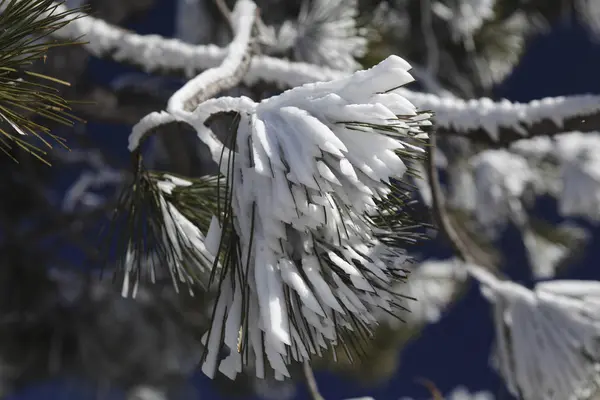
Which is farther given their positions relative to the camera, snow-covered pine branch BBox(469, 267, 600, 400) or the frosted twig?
snow-covered pine branch BBox(469, 267, 600, 400)

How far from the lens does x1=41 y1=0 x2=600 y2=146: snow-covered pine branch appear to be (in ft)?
2.56

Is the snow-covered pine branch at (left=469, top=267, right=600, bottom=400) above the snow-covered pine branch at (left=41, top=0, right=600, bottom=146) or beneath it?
beneath

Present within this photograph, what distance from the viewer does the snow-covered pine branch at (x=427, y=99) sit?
78 centimetres

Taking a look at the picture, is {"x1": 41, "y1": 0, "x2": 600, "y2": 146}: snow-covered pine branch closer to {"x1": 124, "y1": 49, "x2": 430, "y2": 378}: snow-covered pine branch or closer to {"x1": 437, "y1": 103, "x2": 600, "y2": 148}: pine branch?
{"x1": 437, "y1": 103, "x2": 600, "y2": 148}: pine branch

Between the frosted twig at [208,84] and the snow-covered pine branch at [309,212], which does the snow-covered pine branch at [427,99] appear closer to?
the frosted twig at [208,84]

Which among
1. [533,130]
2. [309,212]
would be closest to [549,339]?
[533,130]

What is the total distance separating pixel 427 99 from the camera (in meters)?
0.89

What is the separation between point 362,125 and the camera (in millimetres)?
407

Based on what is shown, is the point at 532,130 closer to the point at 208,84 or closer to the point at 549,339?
the point at 549,339

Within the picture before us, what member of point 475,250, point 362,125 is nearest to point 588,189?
point 475,250

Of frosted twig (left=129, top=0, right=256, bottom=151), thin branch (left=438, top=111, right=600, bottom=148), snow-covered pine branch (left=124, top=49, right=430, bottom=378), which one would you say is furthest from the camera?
thin branch (left=438, top=111, right=600, bottom=148)

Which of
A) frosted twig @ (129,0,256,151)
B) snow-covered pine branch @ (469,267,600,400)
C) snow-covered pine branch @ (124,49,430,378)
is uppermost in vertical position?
frosted twig @ (129,0,256,151)

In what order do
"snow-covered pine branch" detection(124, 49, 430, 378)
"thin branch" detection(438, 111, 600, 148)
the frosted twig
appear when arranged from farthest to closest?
1. "thin branch" detection(438, 111, 600, 148)
2. the frosted twig
3. "snow-covered pine branch" detection(124, 49, 430, 378)

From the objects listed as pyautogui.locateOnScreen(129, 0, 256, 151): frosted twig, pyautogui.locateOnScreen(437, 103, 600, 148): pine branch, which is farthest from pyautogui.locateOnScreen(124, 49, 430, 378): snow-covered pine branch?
pyautogui.locateOnScreen(437, 103, 600, 148): pine branch
